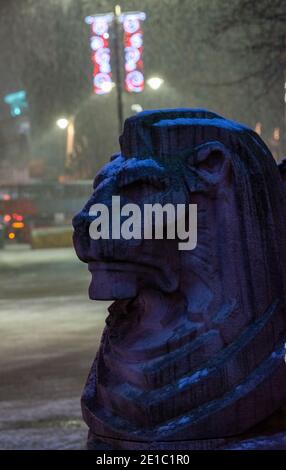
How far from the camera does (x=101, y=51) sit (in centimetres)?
3616

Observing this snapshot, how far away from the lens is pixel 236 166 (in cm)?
348

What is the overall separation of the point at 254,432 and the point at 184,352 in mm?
398

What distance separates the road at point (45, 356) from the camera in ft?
19.9

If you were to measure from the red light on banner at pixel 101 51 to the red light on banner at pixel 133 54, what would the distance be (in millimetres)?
758

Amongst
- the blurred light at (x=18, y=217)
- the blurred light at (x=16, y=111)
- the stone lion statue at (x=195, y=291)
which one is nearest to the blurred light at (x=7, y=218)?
the blurred light at (x=18, y=217)

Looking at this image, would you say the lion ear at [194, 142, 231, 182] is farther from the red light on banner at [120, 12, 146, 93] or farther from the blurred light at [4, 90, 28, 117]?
the blurred light at [4, 90, 28, 117]

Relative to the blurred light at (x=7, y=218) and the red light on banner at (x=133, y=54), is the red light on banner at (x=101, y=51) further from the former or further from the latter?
the blurred light at (x=7, y=218)

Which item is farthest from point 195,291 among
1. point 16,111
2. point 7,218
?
point 16,111

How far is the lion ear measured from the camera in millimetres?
3463

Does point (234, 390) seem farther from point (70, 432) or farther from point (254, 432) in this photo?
point (70, 432)

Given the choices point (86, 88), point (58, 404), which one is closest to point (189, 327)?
point (58, 404)

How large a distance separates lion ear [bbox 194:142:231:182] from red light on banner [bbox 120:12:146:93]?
95.5 ft

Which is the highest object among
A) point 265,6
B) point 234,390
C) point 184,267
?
point 265,6

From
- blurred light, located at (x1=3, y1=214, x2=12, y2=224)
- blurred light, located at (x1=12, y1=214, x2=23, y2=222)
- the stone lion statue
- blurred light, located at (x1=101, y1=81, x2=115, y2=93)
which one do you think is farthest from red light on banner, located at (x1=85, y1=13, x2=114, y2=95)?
the stone lion statue
